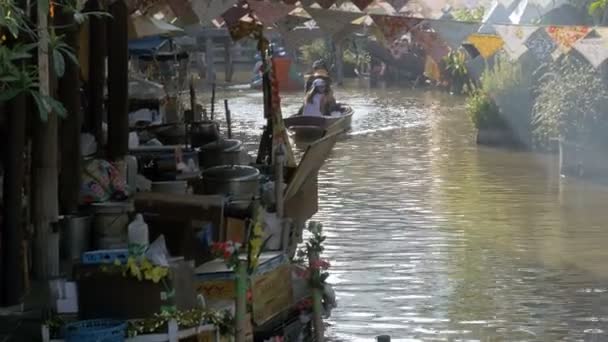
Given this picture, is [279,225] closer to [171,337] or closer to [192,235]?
[192,235]

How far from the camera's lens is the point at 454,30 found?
33.0 ft

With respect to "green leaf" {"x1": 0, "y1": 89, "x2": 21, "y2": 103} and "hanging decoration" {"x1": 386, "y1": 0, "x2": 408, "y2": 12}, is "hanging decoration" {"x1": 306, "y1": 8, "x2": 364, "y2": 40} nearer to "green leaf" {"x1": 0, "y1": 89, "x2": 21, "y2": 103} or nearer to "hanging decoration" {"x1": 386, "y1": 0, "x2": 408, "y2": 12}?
"hanging decoration" {"x1": 386, "y1": 0, "x2": 408, "y2": 12}

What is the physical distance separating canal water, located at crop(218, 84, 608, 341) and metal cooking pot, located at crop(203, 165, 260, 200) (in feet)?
4.29

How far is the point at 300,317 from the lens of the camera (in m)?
7.55

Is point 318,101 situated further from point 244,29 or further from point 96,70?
point 96,70

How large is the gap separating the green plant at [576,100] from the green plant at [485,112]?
3.71 meters

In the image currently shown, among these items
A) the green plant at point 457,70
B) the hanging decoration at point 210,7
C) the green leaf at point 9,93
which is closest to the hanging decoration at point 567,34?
the hanging decoration at point 210,7

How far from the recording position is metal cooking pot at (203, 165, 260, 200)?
9.16m

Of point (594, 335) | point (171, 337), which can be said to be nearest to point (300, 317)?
point (171, 337)

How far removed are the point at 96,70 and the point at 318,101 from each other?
16425 mm

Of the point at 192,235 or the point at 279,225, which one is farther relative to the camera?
the point at 279,225

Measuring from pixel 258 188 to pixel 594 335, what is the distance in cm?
291

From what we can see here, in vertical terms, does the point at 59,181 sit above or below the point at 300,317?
above

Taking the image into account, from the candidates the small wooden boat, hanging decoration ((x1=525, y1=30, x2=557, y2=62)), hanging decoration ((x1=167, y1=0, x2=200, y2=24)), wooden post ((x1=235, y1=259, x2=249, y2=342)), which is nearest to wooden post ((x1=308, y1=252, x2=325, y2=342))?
wooden post ((x1=235, y1=259, x2=249, y2=342))
